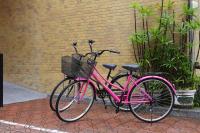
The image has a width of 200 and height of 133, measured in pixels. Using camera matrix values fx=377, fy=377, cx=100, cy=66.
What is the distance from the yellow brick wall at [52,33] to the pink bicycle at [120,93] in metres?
1.86

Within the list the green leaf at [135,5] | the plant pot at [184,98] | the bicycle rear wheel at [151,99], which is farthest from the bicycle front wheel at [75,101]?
the green leaf at [135,5]

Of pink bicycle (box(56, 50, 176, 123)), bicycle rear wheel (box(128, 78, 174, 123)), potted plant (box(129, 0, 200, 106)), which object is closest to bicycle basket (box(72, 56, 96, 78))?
pink bicycle (box(56, 50, 176, 123))

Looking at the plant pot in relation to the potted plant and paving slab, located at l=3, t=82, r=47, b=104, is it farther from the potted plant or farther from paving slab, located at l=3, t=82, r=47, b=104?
paving slab, located at l=3, t=82, r=47, b=104

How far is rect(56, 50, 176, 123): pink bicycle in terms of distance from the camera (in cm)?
678

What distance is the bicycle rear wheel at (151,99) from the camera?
692 centimetres

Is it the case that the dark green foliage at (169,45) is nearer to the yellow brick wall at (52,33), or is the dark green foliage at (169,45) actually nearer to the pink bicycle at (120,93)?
the yellow brick wall at (52,33)

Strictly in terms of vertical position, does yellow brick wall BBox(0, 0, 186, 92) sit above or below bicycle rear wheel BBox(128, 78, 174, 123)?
above

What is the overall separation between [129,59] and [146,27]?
867 millimetres

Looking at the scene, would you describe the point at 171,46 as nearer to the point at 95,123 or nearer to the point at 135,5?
the point at 135,5

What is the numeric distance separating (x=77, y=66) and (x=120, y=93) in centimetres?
104

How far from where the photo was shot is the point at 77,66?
6.71 m

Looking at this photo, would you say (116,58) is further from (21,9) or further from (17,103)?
(21,9)

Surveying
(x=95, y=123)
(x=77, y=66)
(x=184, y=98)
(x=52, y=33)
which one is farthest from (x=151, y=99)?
(x=52, y=33)

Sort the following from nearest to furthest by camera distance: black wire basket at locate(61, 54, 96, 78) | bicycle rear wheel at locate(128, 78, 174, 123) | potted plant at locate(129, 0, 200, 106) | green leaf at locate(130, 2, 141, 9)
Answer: black wire basket at locate(61, 54, 96, 78) → bicycle rear wheel at locate(128, 78, 174, 123) → potted plant at locate(129, 0, 200, 106) → green leaf at locate(130, 2, 141, 9)
